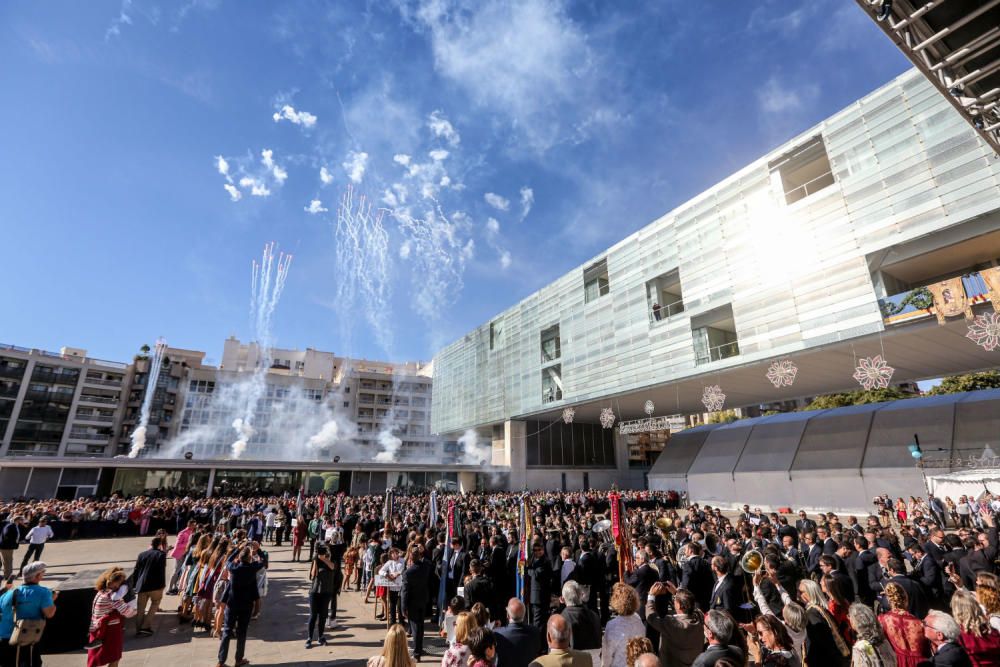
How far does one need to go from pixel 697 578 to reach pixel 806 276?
21613mm

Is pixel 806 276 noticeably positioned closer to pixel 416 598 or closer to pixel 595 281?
pixel 595 281

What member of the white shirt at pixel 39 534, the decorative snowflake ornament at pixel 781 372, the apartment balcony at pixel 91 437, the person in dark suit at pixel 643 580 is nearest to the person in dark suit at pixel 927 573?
the person in dark suit at pixel 643 580

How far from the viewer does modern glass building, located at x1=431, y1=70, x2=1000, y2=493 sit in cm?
1934

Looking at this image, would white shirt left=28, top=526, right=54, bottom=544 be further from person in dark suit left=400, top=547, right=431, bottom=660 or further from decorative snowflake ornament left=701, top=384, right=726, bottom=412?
decorative snowflake ornament left=701, top=384, right=726, bottom=412

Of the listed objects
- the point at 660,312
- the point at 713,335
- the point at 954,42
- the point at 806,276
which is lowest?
the point at 954,42

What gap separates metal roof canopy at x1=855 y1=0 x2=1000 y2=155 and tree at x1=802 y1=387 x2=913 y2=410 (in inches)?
1601

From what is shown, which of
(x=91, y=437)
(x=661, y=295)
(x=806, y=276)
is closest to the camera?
(x=806, y=276)

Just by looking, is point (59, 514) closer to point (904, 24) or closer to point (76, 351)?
point (904, 24)

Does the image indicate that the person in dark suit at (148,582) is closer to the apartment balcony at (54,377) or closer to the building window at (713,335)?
the building window at (713,335)

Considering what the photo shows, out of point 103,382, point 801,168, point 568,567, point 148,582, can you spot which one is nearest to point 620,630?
point 568,567

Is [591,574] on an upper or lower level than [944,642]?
lower

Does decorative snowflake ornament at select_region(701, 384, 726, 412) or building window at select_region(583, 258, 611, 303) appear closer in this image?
decorative snowflake ornament at select_region(701, 384, 726, 412)

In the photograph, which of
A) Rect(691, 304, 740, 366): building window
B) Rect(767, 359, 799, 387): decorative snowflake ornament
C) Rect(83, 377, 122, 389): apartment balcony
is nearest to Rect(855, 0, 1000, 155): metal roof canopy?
Rect(767, 359, 799, 387): decorative snowflake ornament

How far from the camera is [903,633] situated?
4.32 m
